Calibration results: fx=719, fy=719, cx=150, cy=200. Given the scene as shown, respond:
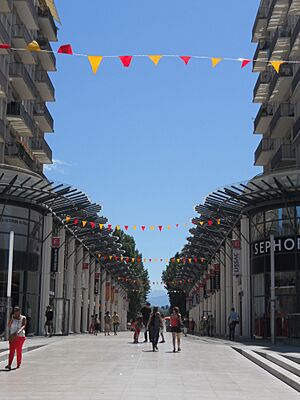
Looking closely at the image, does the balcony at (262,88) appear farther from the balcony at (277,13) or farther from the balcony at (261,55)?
the balcony at (277,13)

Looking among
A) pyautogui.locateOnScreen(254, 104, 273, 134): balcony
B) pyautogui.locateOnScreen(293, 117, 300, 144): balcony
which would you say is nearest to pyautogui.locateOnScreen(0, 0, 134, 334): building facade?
pyautogui.locateOnScreen(293, 117, 300, 144): balcony

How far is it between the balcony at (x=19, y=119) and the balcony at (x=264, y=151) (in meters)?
16.7

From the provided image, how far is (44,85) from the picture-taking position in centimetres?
5128

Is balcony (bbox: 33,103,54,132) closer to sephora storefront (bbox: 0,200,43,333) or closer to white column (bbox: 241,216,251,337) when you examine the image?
sephora storefront (bbox: 0,200,43,333)

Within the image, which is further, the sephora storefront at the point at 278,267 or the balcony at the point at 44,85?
the balcony at the point at 44,85

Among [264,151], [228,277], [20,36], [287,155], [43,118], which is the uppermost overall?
[20,36]

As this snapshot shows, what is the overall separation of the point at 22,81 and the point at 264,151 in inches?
711

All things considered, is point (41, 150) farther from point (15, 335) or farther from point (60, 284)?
point (15, 335)

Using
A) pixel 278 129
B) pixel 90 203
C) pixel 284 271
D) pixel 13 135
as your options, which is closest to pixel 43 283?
pixel 90 203

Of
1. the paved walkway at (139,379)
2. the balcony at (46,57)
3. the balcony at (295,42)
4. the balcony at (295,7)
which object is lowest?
the paved walkway at (139,379)

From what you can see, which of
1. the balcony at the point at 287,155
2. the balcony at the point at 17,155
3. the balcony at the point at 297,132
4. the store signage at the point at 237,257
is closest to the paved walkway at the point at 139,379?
the store signage at the point at 237,257

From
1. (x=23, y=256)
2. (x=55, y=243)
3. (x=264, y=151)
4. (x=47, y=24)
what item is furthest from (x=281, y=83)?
(x=23, y=256)

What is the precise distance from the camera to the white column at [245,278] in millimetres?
39031

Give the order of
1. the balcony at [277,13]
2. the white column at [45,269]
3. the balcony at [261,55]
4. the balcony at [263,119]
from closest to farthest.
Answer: the white column at [45,269], the balcony at [277,13], the balcony at [261,55], the balcony at [263,119]
